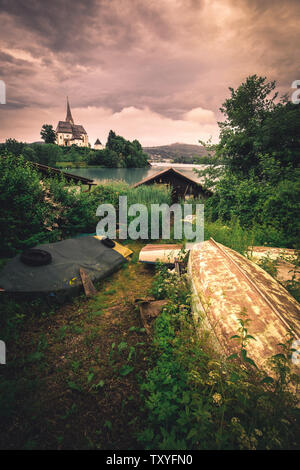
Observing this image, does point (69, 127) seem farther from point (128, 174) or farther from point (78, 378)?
point (78, 378)

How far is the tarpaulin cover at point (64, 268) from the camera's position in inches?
157

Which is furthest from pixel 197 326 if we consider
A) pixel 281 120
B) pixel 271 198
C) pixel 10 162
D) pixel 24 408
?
pixel 281 120

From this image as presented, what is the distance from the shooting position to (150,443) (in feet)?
5.87

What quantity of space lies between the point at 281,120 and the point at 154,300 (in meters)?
11.9

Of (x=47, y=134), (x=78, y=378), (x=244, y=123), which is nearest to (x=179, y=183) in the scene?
(x=244, y=123)

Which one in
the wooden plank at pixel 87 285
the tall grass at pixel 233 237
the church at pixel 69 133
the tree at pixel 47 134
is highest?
the church at pixel 69 133

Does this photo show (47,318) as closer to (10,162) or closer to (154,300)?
(154,300)

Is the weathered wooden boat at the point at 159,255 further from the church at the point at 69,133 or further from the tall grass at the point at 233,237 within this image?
the church at the point at 69,133

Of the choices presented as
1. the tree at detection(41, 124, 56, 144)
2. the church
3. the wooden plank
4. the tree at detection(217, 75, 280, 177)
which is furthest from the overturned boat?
the church

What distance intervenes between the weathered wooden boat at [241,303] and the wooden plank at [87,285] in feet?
9.06

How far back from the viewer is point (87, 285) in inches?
185

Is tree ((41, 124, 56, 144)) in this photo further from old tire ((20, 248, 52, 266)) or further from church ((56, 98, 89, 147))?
old tire ((20, 248, 52, 266))

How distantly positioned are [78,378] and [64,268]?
2675mm

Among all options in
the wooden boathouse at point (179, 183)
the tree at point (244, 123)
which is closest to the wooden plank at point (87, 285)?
the tree at point (244, 123)
